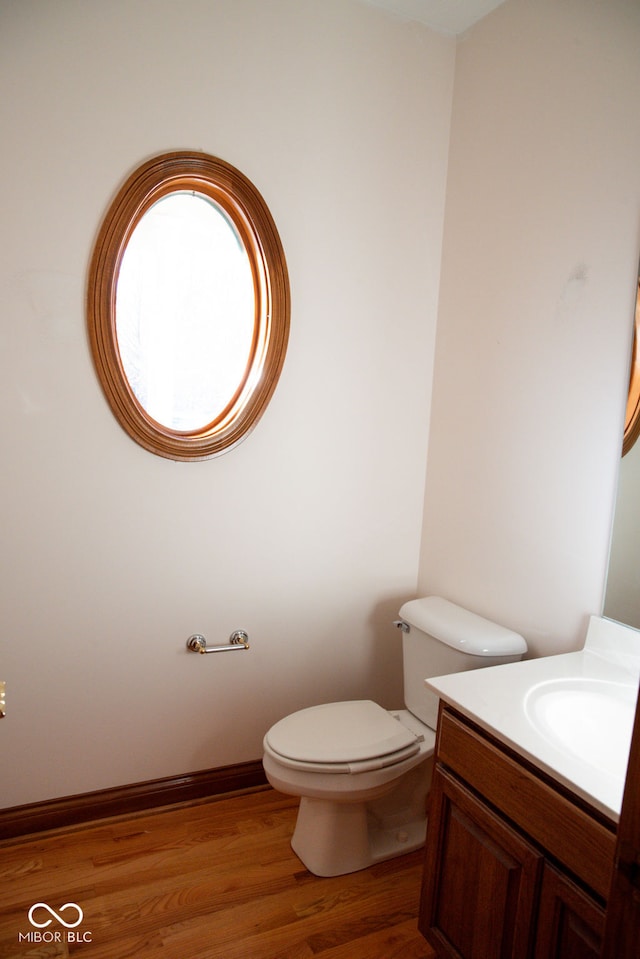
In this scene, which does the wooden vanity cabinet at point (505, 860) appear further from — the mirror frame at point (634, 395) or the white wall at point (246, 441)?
the white wall at point (246, 441)

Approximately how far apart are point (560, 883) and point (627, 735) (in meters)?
0.35

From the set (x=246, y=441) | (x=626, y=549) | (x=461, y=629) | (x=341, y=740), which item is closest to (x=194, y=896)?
(x=341, y=740)

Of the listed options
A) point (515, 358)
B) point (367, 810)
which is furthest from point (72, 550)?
point (515, 358)

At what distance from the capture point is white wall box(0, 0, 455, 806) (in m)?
1.88

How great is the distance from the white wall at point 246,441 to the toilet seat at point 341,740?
0.35 meters

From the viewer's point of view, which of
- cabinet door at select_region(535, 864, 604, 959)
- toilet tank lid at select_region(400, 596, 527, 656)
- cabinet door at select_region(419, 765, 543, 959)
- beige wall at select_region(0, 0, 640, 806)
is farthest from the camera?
toilet tank lid at select_region(400, 596, 527, 656)

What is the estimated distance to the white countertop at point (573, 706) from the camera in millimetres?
1241

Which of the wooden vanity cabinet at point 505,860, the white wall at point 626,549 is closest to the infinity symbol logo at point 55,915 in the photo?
the wooden vanity cabinet at point 505,860

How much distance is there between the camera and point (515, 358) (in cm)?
207

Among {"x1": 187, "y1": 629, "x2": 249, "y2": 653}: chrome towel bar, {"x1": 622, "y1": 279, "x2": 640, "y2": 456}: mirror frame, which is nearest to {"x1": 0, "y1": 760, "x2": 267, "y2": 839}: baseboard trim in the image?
{"x1": 187, "y1": 629, "x2": 249, "y2": 653}: chrome towel bar

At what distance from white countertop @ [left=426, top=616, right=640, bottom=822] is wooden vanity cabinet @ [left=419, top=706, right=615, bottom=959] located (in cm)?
5

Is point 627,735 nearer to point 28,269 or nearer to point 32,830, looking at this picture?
point 32,830

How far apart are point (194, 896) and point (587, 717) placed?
3.89ft

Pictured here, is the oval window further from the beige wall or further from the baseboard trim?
the baseboard trim
